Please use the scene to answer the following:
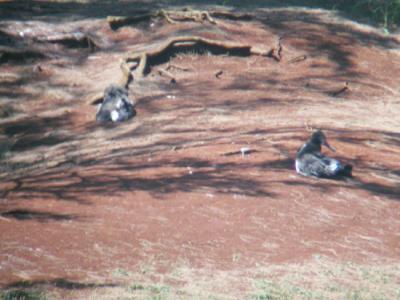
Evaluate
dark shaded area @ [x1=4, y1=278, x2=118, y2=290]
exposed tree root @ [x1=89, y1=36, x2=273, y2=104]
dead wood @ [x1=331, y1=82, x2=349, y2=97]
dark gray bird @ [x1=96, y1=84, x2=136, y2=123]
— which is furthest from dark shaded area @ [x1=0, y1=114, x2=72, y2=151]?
dark shaded area @ [x1=4, y1=278, x2=118, y2=290]

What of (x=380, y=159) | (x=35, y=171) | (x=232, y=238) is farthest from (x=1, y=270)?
(x=380, y=159)

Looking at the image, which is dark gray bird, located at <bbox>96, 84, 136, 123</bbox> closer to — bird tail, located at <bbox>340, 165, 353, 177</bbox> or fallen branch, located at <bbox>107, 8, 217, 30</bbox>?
bird tail, located at <bbox>340, 165, 353, 177</bbox>

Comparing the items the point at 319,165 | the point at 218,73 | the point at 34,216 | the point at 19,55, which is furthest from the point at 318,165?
the point at 19,55

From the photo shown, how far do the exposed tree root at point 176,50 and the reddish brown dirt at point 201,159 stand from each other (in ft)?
0.63

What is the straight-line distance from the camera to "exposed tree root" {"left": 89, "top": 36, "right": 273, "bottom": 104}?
17391mm

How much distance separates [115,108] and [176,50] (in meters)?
4.37

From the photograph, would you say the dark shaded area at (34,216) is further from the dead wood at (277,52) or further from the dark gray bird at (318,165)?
the dead wood at (277,52)

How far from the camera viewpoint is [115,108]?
46.8 ft

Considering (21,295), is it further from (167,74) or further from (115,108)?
(167,74)

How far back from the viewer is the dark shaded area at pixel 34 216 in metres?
8.61

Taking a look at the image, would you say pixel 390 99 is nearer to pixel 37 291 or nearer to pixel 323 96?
pixel 323 96

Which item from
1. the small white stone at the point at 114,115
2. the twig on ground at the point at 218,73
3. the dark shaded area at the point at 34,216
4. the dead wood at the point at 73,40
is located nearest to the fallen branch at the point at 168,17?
the dead wood at the point at 73,40

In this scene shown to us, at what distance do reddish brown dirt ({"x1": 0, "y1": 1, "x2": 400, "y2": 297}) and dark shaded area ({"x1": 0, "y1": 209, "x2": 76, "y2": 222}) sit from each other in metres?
0.02

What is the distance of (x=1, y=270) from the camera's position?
7.14m
